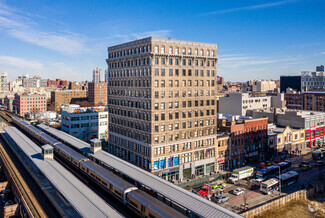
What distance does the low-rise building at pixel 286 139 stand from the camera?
92.9 meters

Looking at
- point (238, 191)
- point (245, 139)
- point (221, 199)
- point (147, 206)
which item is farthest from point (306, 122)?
point (147, 206)

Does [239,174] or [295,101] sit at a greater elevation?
[295,101]

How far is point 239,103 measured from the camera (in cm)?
11419

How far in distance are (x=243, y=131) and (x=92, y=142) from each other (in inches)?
1809

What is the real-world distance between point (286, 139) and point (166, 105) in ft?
181

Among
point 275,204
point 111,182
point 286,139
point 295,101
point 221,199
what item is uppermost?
point 295,101

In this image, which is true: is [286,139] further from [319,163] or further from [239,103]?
[239,103]

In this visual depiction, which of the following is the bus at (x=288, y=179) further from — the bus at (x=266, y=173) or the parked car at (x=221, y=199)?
the parked car at (x=221, y=199)

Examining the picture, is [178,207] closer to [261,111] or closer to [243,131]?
[243,131]

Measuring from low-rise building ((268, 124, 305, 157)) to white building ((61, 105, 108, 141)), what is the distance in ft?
225

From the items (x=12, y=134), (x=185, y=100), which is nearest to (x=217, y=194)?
(x=185, y=100)

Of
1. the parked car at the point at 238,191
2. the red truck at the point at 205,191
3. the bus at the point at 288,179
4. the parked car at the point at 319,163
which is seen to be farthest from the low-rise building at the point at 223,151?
the parked car at the point at 319,163

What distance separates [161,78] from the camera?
64.7 m

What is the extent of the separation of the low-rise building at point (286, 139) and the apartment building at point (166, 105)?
99.0ft
